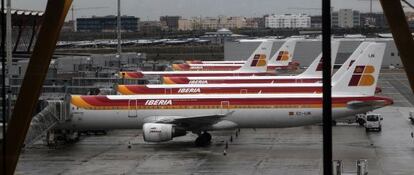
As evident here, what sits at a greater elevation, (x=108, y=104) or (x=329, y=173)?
(x=329, y=173)

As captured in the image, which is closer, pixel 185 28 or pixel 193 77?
pixel 193 77

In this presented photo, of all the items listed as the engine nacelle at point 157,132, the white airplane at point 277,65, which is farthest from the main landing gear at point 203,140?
the white airplane at point 277,65

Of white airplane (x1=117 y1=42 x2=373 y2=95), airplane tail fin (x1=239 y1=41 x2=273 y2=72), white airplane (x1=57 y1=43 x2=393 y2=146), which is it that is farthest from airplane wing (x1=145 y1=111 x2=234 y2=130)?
airplane tail fin (x1=239 y1=41 x2=273 y2=72)

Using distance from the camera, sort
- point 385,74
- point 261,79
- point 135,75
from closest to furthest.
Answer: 1. point 261,79
2. point 135,75
3. point 385,74

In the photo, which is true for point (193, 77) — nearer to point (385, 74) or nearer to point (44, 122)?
point (44, 122)

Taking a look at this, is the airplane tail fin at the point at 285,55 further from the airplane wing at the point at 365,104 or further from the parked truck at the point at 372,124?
the airplane wing at the point at 365,104

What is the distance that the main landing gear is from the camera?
3033 centimetres

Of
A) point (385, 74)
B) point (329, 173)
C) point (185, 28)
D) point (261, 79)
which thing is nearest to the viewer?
point (329, 173)

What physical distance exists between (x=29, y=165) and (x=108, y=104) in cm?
594

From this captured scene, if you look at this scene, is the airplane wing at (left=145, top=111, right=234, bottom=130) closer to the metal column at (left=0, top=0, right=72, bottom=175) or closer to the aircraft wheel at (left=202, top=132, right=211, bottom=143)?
the aircraft wheel at (left=202, top=132, right=211, bottom=143)

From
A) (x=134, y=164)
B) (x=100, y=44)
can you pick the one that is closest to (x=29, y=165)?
(x=134, y=164)

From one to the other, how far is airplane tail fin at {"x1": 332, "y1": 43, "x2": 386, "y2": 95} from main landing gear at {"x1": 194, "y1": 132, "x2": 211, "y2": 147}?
5879 millimetres

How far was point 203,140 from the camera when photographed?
3042 cm

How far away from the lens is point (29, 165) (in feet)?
83.8
